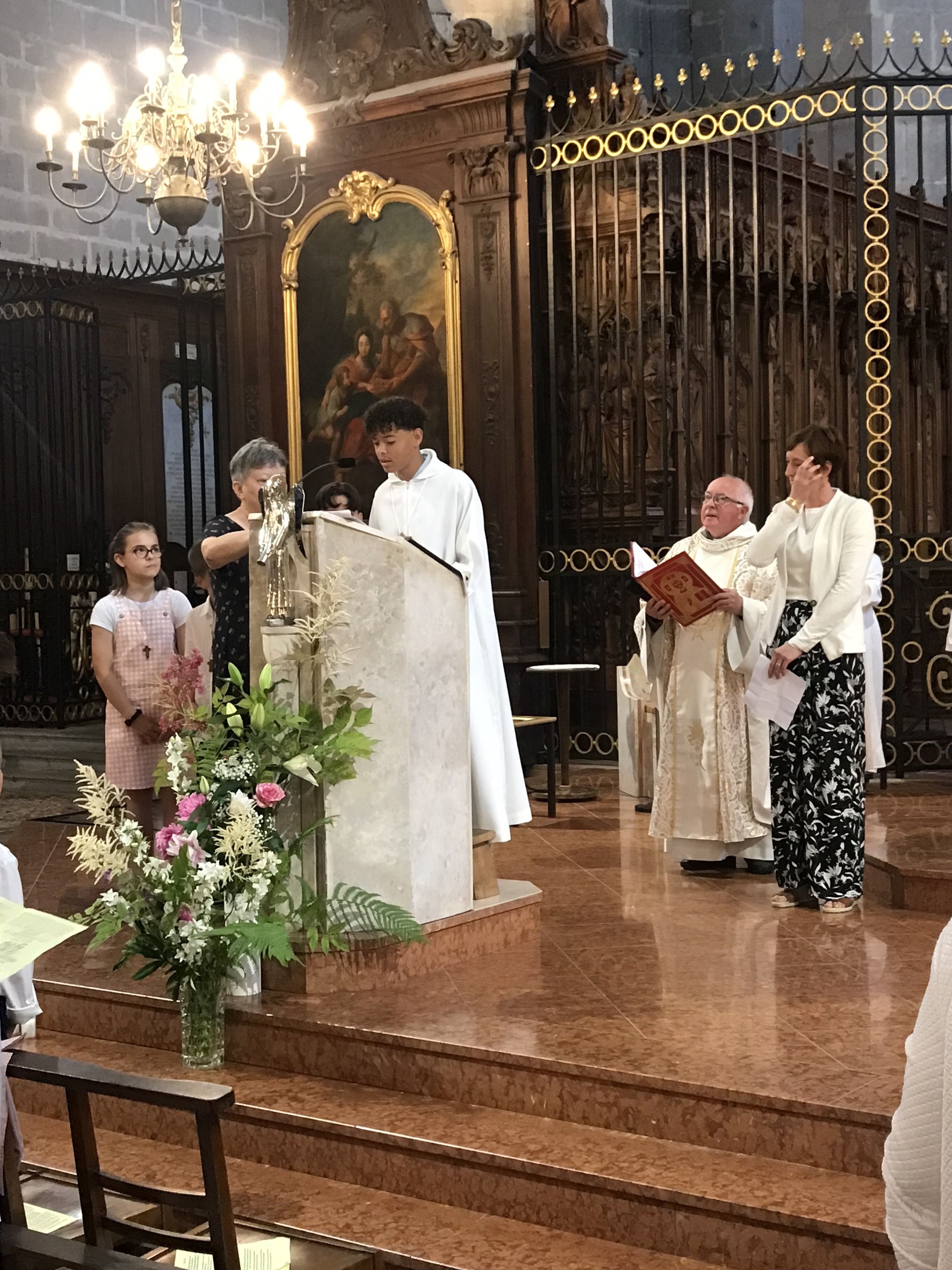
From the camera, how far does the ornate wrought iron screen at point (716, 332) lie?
8.00m

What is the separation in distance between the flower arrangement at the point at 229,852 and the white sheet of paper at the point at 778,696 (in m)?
1.59

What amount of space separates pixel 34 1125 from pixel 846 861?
2.85 m

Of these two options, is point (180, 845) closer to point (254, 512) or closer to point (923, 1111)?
point (254, 512)

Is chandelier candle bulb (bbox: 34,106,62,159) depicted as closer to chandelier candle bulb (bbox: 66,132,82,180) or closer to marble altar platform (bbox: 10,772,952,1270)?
chandelier candle bulb (bbox: 66,132,82,180)

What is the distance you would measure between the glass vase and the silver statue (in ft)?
3.45

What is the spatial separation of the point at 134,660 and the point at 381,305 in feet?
12.5

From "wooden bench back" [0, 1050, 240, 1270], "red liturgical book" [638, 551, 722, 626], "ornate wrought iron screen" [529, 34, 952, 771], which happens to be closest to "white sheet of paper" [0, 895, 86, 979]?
"wooden bench back" [0, 1050, 240, 1270]

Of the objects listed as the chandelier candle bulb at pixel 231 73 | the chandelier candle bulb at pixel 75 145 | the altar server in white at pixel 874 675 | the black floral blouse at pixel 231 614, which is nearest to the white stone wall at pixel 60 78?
the chandelier candle bulb at pixel 75 145

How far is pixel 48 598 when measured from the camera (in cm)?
1155

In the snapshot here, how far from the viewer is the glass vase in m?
4.39

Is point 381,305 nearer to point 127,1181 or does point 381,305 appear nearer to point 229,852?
point 229,852

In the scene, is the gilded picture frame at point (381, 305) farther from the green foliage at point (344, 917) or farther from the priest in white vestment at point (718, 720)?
the green foliage at point (344, 917)

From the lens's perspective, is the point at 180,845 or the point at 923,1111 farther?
the point at 180,845

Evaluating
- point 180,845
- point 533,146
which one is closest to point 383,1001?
point 180,845
